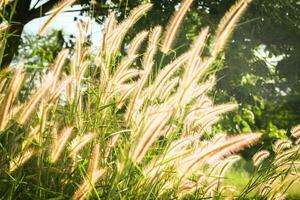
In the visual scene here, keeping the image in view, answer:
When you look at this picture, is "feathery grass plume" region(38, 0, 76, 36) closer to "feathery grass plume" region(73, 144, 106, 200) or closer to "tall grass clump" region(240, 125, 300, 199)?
"feathery grass plume" region(73, 144, 106, 200)

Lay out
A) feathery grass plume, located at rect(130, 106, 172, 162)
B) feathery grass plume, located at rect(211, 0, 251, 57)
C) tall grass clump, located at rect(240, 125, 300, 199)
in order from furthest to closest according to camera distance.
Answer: tall grass clump, located at rect(240, 125, 300, 199), feathery grass plume, located at rect(211, 0, 251, 57), feathery grass plume, located at rect(130, 106, 172, 162)

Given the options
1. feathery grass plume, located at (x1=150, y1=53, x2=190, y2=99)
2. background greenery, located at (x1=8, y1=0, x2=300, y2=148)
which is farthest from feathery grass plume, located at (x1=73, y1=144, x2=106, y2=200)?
background greenery, located at (x1=8, y1=0, x2=300, y2=148)

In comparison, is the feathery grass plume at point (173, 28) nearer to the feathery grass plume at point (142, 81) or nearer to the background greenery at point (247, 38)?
the feathery grass plume at point (142, 81)

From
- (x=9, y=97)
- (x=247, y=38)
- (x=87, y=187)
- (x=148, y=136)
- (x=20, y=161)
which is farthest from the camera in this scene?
(x=247, y=38)

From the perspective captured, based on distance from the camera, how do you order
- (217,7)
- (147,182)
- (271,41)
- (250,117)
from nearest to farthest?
(147,182), (217,7), (271,41), (250,117)

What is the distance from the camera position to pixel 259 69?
5996 millimetres

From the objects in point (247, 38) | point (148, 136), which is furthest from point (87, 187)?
point (247, 38)

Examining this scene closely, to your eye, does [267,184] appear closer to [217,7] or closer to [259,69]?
[217,7]

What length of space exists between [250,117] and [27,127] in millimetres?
4600

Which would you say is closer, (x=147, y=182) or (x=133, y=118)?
(x=147, y=182)

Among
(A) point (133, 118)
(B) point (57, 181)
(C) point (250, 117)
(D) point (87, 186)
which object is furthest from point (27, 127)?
(C) point (250, 117)

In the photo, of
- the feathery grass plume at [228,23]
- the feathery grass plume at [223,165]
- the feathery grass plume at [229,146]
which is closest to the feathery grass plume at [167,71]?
the feathery grass plume at [228,23]

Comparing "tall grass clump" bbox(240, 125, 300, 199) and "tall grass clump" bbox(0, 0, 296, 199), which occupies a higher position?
"tall grass clump" bbox(0, 0, 296, 199)

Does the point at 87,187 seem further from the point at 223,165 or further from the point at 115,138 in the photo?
the point at 223,165
